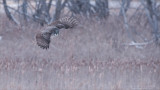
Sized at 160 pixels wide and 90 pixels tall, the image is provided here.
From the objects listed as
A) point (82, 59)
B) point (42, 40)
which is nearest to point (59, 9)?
point (82, 59)

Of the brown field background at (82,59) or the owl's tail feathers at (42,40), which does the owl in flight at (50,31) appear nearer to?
the owl's tail feathers at (42,40)

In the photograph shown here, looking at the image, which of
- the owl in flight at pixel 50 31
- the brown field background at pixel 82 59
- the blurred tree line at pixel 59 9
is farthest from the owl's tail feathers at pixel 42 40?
the blurred tree line at pixel 59 9

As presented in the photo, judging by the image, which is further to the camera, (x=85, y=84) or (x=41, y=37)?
(x=41, y=37)

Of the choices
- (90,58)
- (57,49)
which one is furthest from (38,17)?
(90,58)

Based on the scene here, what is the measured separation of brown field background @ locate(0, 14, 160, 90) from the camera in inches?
343

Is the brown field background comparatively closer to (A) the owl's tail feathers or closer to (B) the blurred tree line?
(B) the blurred tree line

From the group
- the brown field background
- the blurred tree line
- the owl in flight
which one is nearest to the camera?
the brown field background

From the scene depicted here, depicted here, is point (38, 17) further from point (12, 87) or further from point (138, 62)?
point (12, 87)

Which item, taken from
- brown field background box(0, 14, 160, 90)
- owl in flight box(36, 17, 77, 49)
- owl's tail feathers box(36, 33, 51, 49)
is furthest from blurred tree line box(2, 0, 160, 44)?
owl's tail feathers box(36, 33, 51, 49)

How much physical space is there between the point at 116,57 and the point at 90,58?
708 mm

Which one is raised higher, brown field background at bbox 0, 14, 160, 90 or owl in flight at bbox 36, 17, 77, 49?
owl in flight at bbox 36, 17, 77, 49

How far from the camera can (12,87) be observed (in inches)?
324

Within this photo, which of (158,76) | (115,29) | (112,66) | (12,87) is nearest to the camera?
(12,87)

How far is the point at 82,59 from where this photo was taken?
11.0 metres
